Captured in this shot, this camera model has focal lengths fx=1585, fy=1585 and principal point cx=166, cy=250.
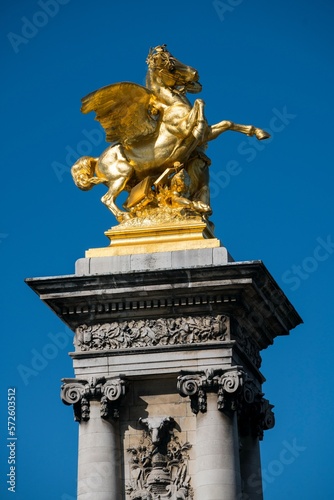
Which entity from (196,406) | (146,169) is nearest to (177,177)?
(146,169)

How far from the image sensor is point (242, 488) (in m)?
30.2

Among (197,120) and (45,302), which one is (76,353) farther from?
(197,120)

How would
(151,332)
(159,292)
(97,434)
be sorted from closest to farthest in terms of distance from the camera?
(97,434)
(159,292)
(151,332)

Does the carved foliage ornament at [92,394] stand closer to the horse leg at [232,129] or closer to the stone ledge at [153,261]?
the stone ledge at [153,261]

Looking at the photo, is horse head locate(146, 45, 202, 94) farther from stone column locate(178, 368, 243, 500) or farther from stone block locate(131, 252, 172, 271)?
stone column locate(178, 368, 243, 500)

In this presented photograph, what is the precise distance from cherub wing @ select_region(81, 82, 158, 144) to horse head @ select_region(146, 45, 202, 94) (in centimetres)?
47

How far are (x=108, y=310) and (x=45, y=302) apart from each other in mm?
1247

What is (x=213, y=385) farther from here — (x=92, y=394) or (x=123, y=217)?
(x=123, y=217)

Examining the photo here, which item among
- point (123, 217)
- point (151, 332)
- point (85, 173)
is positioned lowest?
point (151, 332)

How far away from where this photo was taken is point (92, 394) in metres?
29.3

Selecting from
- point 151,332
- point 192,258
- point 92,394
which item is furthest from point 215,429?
point 192,258

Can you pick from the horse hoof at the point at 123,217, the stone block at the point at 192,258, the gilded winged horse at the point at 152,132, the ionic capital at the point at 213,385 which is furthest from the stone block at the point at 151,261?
the ionic capital at the point at 213,385

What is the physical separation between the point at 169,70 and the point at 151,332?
5.65 meters

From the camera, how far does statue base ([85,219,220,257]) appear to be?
3012 cm
